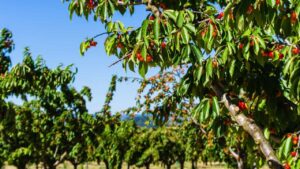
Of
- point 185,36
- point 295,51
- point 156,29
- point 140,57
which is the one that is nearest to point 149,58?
point 140,57

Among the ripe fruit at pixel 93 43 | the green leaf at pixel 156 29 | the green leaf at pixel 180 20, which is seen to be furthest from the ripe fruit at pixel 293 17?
the ripe fruit at pixel 93 43

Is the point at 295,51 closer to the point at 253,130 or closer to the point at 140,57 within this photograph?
the point at 253,130

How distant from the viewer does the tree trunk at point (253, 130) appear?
4.68 metres

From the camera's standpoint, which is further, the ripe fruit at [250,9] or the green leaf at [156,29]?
the green leaf at [156,29]

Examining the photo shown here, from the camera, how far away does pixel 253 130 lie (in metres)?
4.81

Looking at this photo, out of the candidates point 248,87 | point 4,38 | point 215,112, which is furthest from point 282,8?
point 4,38

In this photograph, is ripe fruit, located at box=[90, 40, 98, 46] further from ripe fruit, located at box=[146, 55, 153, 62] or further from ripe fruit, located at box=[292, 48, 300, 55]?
ripe fruit, located at box=[292, 48, 300, 55]

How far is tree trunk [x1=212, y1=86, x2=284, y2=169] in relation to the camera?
4.68 metres

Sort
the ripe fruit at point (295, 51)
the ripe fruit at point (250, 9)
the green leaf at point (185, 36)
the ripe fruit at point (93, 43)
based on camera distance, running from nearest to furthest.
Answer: the ripe fruit at point (250, 9) → the green leaf at point (185, 36) → the ripe fruit at point (295, 51) → the ripe fruit at point (93, 43)

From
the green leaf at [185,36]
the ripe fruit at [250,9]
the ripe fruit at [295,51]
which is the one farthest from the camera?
the ripe fruit at [295,51]

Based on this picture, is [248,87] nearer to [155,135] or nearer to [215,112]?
[215,112]

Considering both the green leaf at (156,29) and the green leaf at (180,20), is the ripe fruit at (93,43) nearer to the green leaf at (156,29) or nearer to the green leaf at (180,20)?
the green leaf at (156,29)

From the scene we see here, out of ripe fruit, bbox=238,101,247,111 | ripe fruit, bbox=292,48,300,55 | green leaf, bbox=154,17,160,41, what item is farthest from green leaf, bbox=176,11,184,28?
ripe fruit, bbox=238,101,247,111

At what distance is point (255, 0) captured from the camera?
344 cm
